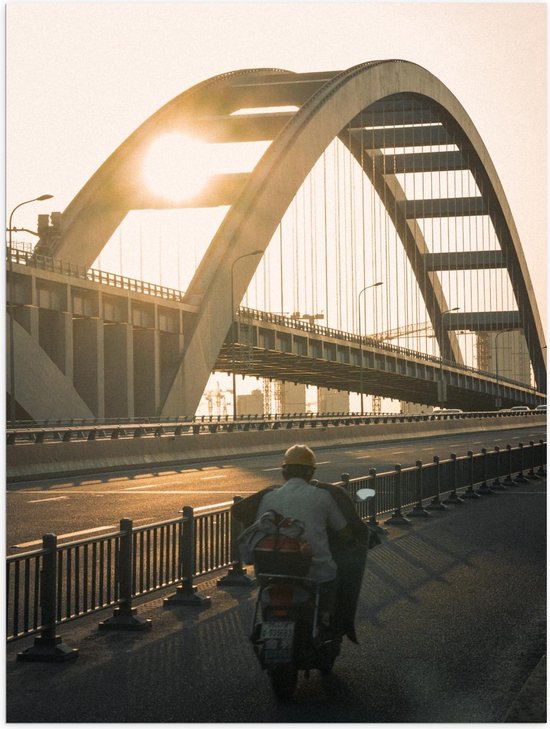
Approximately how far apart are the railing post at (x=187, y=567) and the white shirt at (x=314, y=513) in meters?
3.63

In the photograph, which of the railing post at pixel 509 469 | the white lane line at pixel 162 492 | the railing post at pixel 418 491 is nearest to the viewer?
the railing post at pixel 418 491

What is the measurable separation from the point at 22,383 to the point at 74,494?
19439mm

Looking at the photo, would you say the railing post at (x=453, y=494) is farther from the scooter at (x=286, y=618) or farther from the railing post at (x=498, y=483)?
the scooter at (x=286, y=618)

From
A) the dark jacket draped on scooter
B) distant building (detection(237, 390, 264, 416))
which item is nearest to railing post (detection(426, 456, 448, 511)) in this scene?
the dark jacket draped on scooter

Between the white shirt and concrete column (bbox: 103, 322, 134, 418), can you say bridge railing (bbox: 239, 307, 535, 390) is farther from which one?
the white shirt

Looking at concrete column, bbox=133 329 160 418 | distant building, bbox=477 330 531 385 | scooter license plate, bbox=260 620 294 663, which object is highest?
distant building, bbox=477 330 531 385

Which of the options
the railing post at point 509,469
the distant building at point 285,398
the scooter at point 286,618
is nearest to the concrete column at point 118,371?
the railing post at point 509,469

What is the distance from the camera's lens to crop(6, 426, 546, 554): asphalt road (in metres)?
17.2

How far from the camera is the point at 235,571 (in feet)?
39.5

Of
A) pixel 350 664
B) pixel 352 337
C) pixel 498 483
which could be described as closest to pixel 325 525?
pixel 350 664

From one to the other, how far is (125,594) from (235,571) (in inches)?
100

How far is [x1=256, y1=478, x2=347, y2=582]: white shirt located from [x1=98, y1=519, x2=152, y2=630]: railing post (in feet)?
8.79

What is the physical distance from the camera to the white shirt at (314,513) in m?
6.89

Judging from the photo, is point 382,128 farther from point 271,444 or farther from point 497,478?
point 497,478
